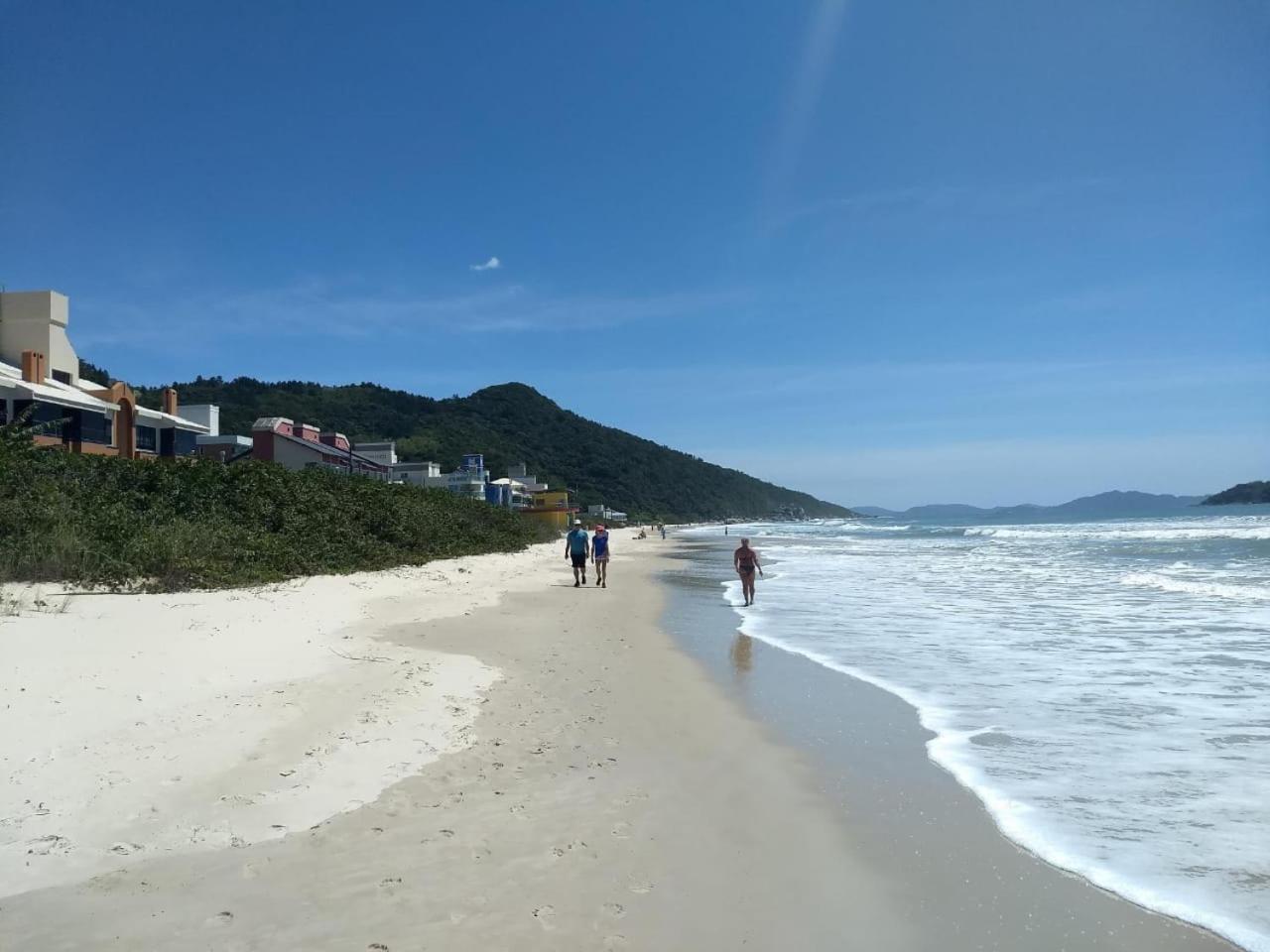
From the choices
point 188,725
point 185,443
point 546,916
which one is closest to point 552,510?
point 185,443

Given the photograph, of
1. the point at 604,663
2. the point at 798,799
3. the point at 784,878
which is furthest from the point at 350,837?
the point at 604,663

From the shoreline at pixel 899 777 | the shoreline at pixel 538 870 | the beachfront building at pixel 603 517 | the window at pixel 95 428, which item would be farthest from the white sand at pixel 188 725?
the beachfront building at pixel 603 517

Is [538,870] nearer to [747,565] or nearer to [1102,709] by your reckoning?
[1102,709]

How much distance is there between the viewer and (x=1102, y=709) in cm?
719

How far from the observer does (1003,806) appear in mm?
4910

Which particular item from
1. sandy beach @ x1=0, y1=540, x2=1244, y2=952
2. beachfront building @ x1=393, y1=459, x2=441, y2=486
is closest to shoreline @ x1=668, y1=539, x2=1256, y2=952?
sandy beach @ x1=0, y1=540, x2=1244, y2=952

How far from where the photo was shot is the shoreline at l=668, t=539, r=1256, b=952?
3.60 meters

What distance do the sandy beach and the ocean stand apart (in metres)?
0.39

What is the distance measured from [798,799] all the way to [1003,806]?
4.19ft

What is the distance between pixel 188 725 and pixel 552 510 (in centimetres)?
6094

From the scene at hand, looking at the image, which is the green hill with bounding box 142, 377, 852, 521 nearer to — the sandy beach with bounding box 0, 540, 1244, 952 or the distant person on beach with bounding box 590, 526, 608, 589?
the distant person on beach with bounding box 590, 526, 608, 589

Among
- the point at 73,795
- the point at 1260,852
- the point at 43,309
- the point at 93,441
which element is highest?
the point at 43,309

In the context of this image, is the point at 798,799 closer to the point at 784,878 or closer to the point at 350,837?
the point at 784,878

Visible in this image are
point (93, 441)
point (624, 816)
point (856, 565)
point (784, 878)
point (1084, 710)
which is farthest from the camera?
point (856, 565)
